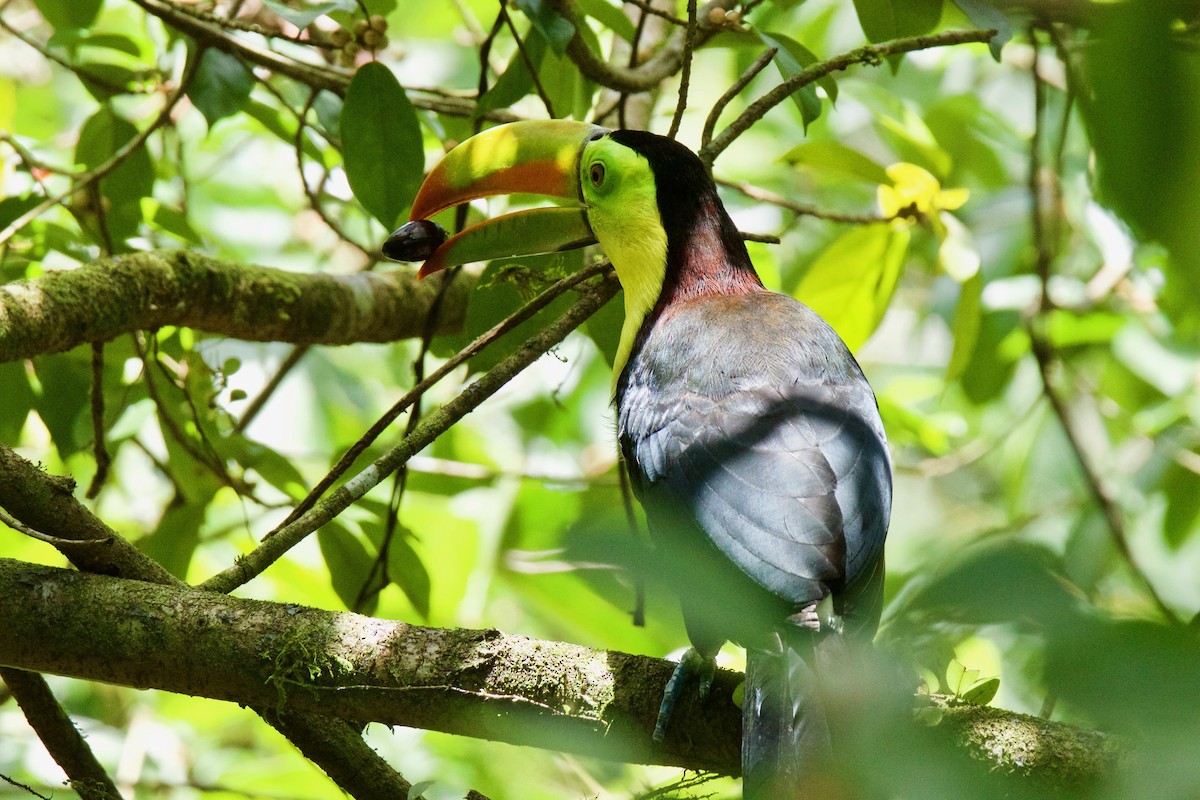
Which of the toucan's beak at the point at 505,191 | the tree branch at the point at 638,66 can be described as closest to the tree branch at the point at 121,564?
the toucan's beak at the point at 505,191

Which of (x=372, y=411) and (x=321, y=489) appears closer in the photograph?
(x=321, y=489)

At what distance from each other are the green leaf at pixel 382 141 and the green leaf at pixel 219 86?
1.73ft

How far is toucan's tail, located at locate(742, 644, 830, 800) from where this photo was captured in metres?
1.92

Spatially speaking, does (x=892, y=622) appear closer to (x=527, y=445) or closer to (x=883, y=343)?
(x=527, y=445)

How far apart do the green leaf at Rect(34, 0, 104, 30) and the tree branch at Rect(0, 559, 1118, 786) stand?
6.84 feet

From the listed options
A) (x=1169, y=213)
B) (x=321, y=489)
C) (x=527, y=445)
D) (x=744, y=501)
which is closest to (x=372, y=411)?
(x=527, y=445)

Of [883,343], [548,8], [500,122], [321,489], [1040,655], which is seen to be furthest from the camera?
[883,343]

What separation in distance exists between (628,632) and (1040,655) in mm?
2552

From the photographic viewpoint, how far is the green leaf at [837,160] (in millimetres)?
3564

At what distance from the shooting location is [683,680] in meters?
2.19

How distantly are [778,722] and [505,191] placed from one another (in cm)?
183

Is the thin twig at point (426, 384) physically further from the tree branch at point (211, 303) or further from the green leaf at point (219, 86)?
the green leaf at point (219, 86)

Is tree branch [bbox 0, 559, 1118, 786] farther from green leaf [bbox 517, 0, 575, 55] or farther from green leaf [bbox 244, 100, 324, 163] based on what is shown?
green leaf [bbox 244, 100, 324, 163]

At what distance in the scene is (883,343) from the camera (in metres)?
8.52
